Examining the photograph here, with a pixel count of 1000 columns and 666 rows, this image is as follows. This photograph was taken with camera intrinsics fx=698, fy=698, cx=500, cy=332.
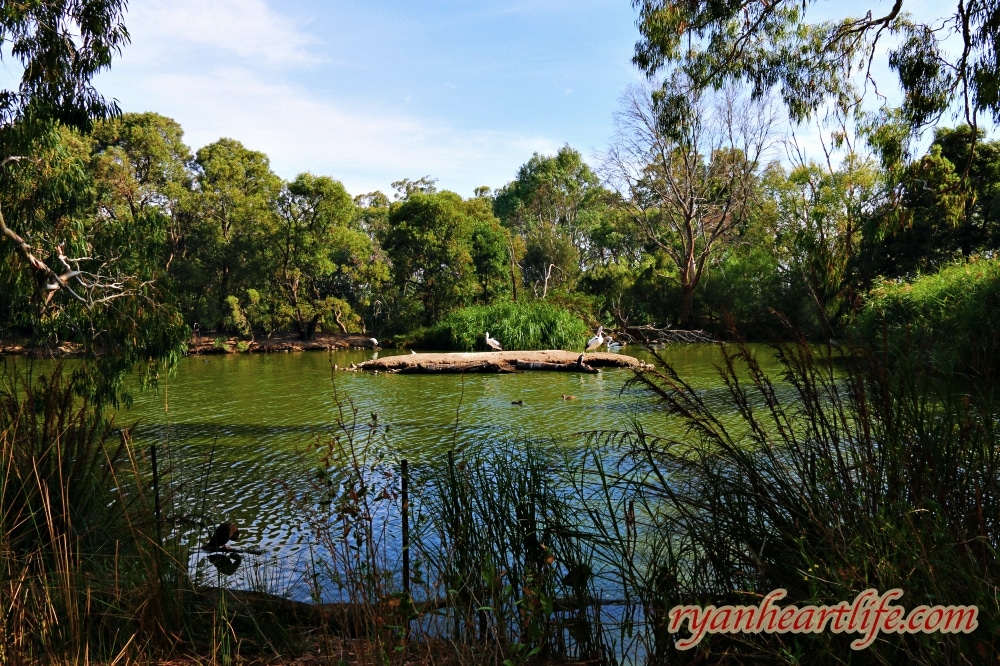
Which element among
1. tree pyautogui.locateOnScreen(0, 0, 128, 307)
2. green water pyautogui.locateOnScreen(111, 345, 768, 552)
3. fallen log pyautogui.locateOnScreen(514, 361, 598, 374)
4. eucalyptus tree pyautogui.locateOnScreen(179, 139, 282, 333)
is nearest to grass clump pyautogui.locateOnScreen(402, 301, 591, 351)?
fallen log pyautogui.locateOnScreen(514, 361, 598, 374)

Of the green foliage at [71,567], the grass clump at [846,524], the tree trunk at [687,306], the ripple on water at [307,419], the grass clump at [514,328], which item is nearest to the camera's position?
the grass clump at [846,524]

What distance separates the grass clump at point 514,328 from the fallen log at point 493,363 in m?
4.01

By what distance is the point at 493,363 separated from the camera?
51.6 feet

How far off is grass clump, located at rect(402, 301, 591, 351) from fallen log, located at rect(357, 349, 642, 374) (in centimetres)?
401

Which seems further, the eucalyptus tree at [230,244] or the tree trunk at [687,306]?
the tree trunk at [687,306]

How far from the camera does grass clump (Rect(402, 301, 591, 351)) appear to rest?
805 inches

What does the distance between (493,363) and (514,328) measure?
4931 millimetres

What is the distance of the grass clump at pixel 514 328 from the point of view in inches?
805

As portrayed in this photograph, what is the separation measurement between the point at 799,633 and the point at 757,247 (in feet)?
88.5

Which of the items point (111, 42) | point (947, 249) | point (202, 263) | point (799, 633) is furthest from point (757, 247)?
point (799, 633)

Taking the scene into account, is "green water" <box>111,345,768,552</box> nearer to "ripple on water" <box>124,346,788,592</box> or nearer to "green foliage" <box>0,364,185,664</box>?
"ripple on water" <box>124,346,788,592</box>

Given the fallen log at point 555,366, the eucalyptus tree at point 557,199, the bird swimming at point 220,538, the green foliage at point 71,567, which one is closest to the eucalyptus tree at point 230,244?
the fallen log at point 555,366

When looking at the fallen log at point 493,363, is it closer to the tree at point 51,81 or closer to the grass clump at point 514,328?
the grass clump at point 514,328

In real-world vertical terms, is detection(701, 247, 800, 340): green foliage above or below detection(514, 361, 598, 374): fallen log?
above
